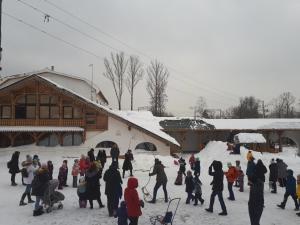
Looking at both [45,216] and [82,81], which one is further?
[82,81]

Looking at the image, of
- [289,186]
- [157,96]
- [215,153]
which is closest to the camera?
[289,186]

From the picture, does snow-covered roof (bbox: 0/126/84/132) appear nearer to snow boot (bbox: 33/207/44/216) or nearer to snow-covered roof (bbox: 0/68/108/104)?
snow-covered roof (bbox: 0/68/108/104)

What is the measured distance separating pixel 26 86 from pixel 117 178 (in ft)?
67.2

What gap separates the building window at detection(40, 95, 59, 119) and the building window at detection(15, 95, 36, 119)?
68 centimetres

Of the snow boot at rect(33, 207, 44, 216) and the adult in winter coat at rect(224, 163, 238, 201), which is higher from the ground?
the adult in winter coat at rect(224, 163, 238, 201)

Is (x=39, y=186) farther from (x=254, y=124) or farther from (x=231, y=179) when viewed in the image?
(x=254, y=124)

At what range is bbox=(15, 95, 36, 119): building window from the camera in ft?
93.6

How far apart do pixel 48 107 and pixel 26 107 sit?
183cm

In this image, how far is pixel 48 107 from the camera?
94.5 feet

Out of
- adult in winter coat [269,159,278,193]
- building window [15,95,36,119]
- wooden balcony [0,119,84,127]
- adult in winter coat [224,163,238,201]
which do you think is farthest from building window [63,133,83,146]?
adult in winter coat [224,163,238,201]

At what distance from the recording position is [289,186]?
38.2 ft

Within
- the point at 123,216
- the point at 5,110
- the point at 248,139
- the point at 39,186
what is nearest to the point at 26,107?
the point at 5,110

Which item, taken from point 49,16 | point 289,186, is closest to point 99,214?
point 289,186

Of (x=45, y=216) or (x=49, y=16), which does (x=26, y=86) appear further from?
(x=45, y=216)
